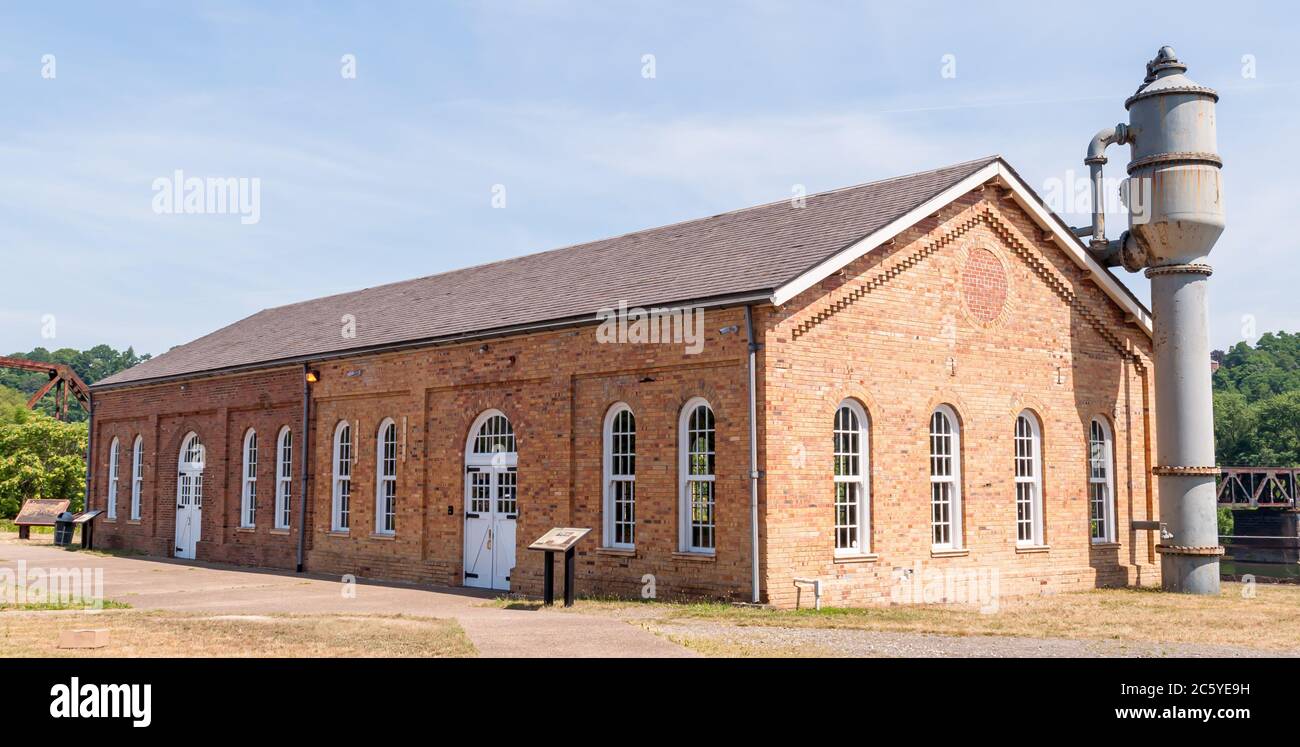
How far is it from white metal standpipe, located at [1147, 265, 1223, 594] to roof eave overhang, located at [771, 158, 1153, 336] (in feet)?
4.05

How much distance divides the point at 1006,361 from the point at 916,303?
2.52 m

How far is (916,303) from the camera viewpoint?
1802 cm

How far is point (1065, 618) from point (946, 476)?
3686mm

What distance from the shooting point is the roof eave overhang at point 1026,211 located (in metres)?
16.0

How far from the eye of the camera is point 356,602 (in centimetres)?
1731

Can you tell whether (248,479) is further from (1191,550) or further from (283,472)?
(1191,550)

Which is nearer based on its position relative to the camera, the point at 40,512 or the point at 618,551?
the point at 618,551

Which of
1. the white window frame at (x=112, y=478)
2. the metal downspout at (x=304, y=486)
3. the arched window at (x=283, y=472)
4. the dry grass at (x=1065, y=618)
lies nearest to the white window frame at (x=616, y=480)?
the dry grass at (x=1065, y=618)

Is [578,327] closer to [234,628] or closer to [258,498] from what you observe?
[234,628]

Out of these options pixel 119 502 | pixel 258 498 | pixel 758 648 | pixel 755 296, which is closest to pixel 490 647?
pixel 758 648

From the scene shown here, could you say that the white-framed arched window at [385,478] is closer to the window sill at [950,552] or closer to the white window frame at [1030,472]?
the window sill at [950,552]

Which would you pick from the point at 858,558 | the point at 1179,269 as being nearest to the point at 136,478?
the point at 858,558

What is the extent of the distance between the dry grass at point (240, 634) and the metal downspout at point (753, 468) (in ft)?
13.9

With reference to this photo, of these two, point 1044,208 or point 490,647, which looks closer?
point 490,647
